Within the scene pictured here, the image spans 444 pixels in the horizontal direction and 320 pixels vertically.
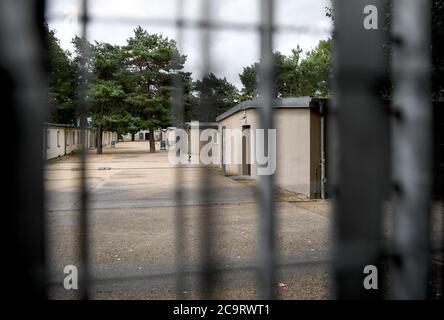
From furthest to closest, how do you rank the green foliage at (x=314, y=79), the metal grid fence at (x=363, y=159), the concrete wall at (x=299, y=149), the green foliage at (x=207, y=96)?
the green foliage at (x=314, y=79), the concrete wall at (x=299, y=149), the green foliage at (x=207, y=96), the metal grid fence at (x=363, y=159)

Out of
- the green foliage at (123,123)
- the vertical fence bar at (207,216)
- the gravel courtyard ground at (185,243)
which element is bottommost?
the gravel courtyard ground at (185,243)

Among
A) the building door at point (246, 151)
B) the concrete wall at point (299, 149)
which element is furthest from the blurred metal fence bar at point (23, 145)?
the building door at point (246, 151)

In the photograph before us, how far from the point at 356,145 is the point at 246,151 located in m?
13.1

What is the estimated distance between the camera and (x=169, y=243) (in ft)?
17.9

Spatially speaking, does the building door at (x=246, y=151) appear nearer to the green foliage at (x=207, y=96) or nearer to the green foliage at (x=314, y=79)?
the green foliage at (x=314, y=79)

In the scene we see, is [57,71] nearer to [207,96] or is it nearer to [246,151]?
[207,96]

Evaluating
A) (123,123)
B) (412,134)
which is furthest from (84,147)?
(123,123)

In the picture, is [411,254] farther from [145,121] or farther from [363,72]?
[145,121]

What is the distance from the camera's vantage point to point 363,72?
1.10 meters

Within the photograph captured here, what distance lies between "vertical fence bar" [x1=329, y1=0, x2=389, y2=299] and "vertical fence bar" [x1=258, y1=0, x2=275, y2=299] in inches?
7.4

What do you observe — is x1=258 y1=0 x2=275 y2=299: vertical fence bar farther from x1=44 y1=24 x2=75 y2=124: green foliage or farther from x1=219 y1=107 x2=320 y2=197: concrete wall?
x1=219 y1=107 x2=320 y2=197: concrete wall

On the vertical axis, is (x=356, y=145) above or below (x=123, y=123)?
below

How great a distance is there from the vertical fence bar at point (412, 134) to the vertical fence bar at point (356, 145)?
0.17 ft

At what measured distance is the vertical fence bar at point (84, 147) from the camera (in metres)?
1.19
